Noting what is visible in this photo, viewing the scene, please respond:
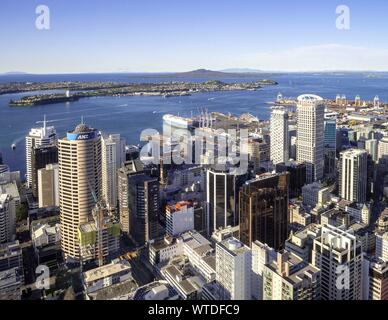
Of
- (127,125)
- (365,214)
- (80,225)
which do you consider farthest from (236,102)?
(80,225)

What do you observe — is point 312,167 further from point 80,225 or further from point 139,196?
point 80,225

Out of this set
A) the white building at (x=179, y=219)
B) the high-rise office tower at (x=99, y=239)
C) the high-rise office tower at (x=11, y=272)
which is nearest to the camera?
the high-rise office tower at (x=11, y=272)

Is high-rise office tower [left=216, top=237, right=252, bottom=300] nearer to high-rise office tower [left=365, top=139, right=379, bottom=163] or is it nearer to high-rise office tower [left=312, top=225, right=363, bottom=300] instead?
high-rise office tower [left=312, top=225, right=363, bottom=300]

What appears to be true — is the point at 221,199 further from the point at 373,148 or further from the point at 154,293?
the point at 373,148

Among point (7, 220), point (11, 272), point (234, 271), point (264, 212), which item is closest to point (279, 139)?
point (264, 212)

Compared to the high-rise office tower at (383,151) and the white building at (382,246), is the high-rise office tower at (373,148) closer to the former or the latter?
the high-rise office tower at (383,151)

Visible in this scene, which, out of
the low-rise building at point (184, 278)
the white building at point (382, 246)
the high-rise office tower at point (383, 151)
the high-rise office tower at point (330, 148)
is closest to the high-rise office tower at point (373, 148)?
the high-rise office tower at point (383, 151)

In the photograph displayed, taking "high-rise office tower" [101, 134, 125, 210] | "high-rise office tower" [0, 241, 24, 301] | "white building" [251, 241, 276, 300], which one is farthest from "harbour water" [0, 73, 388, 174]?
"white building" [251, 241, 276, 300]
